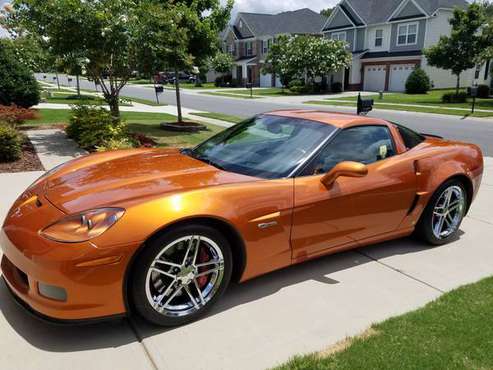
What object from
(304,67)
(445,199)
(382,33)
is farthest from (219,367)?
(382,33)

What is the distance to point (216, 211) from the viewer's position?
116 inches

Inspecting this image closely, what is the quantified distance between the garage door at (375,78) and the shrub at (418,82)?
504cm

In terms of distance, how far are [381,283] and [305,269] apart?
63cm

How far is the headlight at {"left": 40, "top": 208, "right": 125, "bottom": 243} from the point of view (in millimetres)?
2633

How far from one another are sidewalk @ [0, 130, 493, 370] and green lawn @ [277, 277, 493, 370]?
5.5 inches

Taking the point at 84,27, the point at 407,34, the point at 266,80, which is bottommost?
the point at 266,80

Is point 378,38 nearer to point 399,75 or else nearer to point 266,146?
point 399,75

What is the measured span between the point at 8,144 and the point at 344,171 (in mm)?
6462

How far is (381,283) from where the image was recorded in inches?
147

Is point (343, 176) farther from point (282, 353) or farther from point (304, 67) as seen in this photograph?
point (304, 67)

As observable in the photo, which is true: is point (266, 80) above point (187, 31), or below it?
below

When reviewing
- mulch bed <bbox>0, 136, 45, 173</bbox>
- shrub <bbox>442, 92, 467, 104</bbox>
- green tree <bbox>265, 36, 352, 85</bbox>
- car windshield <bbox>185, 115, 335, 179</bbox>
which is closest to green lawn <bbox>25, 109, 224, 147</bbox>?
mulch bed <bbox>0, 136, 45, 173</bbox>

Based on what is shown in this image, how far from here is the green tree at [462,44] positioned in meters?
26.3

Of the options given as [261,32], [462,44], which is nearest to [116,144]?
[462,44]
